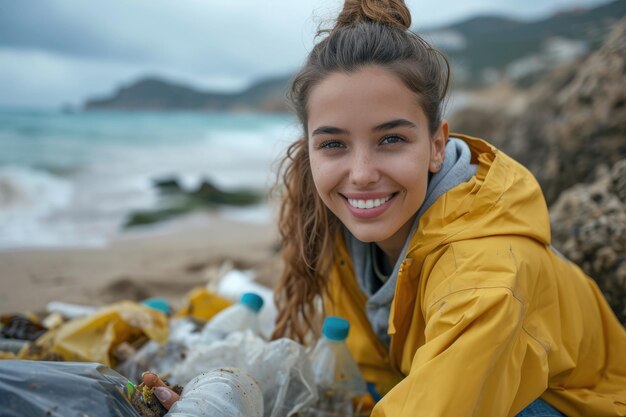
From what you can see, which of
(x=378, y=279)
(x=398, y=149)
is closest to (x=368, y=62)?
(x=398, y=149)

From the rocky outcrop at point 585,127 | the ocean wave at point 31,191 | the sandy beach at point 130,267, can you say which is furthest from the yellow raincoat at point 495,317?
the ocean wave at point 31,191

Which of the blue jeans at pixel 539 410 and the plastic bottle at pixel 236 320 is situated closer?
the blue jeans at pixel 539 410

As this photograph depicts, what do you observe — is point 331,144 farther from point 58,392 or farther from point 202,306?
point 202,306

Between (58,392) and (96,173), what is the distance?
1318cm

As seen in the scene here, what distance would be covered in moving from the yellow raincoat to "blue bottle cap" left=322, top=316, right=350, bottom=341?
0.27 meters

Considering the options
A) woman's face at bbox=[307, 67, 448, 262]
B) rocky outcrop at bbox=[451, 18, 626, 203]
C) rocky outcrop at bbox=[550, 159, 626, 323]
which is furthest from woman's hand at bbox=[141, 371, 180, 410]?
rocky outcrop at bbox=[451, 18, 626, 203]

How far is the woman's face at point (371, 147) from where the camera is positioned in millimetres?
1930

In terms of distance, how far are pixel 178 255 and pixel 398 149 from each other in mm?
4521

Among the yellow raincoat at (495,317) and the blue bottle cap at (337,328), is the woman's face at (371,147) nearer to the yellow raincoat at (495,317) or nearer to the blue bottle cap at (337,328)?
the yellow raincoat at (495,317)

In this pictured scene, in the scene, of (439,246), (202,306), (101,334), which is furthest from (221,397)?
(202,306)

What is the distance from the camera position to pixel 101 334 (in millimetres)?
2896

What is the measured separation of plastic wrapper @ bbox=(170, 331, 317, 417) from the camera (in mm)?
2375

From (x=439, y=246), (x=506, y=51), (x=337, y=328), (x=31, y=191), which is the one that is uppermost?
(x=506, y=51)

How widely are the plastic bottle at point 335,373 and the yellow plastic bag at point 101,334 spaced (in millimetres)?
938
